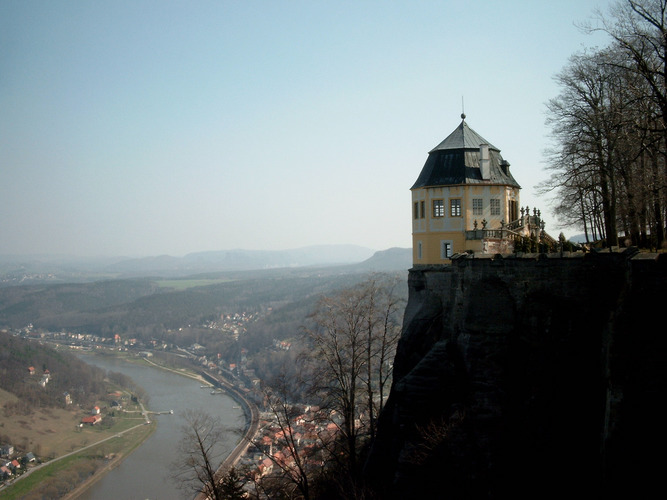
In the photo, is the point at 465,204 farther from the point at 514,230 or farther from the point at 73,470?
the point at 73,470

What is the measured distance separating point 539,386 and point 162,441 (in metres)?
52.6

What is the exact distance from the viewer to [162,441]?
59469 millimetres

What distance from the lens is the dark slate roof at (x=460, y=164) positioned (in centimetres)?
2411

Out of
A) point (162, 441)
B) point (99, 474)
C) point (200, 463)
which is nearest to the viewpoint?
point (200, 463)

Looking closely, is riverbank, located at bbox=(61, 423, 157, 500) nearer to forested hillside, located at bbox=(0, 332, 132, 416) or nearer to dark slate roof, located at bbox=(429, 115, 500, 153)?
forested hillside, located at bbox=(0, 332, 132, 416)

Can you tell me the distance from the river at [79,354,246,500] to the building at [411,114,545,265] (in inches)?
486

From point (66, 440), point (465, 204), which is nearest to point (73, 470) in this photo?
point (66, 440)

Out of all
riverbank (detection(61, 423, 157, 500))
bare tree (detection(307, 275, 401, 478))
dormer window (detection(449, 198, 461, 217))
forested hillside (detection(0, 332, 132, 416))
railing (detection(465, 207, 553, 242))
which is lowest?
riverbank (detection(61, 423, 157, 500))

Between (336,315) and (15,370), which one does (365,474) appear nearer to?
(336,315)

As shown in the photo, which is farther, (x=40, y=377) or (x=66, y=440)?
(x=40, y=377)

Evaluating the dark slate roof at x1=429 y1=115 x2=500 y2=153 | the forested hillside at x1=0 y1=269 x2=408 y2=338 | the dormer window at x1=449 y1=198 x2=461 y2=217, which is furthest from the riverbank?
the forested hillside at x1=0 y1=269 x2=408 y2=338

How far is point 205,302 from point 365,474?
170m

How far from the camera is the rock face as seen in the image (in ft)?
40.7

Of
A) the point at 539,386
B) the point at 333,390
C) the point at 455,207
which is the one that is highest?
the point at 455,207
